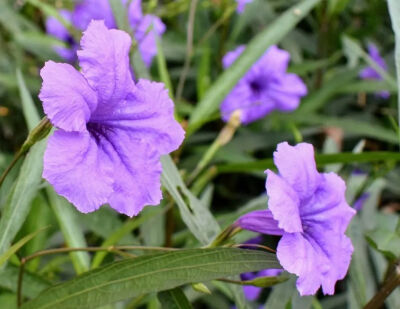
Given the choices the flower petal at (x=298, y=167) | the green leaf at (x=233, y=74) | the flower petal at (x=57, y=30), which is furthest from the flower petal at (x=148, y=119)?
the flower petal at (x=57, y=30)

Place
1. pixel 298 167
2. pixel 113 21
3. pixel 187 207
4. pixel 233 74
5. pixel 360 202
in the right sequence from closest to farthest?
pixel 298 167
pixel 187 207
pixel 233 74
pixel 360 202
pixel 113 21

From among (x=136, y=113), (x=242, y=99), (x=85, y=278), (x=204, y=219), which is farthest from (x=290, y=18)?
(x=85, y=278)

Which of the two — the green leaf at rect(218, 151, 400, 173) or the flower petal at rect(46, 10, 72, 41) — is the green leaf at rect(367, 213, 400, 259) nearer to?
the green leaf at rect(218, 151, 400, 173)

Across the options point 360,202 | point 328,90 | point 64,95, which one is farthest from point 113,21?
point 64,95

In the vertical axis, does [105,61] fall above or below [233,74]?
above

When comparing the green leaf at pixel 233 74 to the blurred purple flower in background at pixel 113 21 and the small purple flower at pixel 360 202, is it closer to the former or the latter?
the blurred purple flower in background at pixel 113 21

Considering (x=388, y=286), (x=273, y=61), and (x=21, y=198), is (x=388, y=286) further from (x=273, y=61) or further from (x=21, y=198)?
(x=273, y=61)

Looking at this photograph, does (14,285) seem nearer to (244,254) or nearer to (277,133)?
(244,254)

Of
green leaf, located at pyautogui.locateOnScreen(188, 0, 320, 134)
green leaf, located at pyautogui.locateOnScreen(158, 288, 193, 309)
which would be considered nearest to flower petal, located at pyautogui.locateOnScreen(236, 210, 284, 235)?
green leaf, located at pyautogui.locateOnScreen(158, 288, 193, 309)
